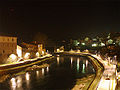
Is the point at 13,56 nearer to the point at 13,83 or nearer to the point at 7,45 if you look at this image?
the point at 7,45

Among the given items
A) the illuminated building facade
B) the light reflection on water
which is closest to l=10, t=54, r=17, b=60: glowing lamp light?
the illuminated building facade

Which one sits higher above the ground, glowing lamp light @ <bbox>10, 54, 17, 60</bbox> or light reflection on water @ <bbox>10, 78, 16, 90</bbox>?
glowing lamp light @ <bbox>10, 54, 17, 60</bbox>

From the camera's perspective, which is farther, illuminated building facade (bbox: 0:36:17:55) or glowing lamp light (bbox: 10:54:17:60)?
glowing lamp light (bbox: 10:54:17:60)

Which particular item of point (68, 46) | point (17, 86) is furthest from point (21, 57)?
point (68, 46)

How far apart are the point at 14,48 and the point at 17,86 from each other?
37.1 feet

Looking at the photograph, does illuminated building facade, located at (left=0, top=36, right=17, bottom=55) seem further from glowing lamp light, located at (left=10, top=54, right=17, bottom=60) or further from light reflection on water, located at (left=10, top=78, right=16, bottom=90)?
light reflection on water, located at (left=10, top=78, right=16, bottom=90)

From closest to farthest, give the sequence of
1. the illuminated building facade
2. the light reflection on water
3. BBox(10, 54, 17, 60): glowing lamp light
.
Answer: the light reflection on water < the illuminated building facade < BBox(10, 54, 17, 60): glowing lamp light

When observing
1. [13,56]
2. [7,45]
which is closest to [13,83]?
[13,56]

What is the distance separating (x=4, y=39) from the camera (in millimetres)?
23250

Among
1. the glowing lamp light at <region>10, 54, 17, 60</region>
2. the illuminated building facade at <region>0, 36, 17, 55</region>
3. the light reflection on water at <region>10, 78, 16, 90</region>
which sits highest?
the illuminated building facade at <region>0, 36, 17, 55</region>

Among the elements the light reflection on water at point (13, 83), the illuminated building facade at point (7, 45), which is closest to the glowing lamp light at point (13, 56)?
the illuminated building facade at point (7, 45)

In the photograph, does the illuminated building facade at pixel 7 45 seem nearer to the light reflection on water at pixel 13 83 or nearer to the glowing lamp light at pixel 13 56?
the glowing lamp light at pixel 13 56

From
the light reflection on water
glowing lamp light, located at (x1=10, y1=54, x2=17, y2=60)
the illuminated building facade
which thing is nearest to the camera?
the light reflection on water

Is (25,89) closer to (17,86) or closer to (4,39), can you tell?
(17,86)
